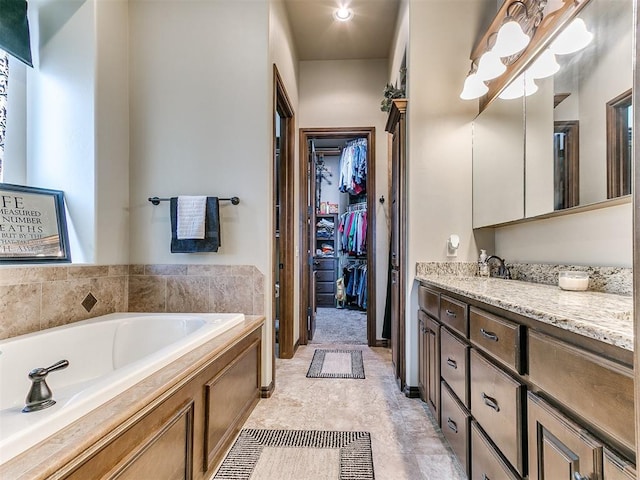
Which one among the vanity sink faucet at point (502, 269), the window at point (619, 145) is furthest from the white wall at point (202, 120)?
the window at point (619, 145)

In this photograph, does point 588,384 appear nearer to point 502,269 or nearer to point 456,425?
point 456,425

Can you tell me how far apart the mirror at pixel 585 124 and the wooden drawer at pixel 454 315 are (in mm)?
680

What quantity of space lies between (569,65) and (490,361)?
Result: 54.7 inches

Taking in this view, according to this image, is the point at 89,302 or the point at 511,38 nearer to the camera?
the point at 511,38

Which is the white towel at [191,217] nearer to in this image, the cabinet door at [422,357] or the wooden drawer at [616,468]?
the cabinet door at [422,357]

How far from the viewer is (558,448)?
31.8 inches

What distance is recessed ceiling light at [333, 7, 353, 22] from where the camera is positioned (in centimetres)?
294

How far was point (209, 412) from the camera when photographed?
142 centimetres

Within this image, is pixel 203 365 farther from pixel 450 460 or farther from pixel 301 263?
pixel 301 263

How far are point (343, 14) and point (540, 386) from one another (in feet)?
10.5

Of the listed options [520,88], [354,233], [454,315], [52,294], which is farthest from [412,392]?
[354,233]

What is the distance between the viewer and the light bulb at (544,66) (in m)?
1.65

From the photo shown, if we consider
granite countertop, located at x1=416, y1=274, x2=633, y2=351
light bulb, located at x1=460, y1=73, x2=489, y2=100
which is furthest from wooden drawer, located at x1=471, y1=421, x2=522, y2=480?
light bulb, located at x1=460, y1=73, x2=489, y2=100

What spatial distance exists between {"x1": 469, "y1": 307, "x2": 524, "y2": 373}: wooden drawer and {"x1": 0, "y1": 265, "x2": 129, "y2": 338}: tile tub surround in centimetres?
211
